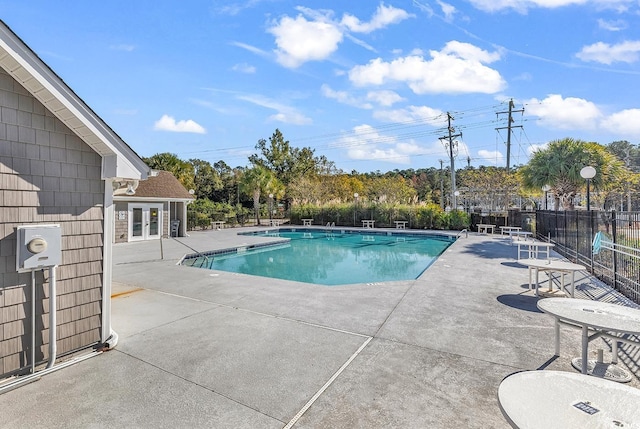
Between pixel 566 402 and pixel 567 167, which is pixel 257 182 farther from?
pixel 566 402

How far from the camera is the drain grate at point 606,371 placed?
306 centimetres

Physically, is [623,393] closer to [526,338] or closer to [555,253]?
[526,338]

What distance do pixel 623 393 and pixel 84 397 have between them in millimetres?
3675

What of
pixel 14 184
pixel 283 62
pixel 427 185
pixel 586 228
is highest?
pixel 283 62

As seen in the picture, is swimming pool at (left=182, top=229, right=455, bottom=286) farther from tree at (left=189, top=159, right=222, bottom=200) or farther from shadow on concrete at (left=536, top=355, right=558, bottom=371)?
tree at (left=189, top=159, right=222, bottom=200)

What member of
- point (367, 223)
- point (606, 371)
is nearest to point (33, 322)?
point (606, 371)

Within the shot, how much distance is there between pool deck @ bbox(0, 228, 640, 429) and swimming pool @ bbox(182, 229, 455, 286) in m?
3.63

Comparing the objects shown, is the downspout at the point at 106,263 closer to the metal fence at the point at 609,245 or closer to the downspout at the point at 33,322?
the downspout at the point at 33,322

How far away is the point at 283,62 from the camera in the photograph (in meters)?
15.8

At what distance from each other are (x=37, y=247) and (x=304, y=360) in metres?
2.65

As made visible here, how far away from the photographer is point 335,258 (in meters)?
12.8

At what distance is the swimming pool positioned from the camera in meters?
9.88

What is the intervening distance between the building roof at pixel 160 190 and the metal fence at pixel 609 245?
1472 cm

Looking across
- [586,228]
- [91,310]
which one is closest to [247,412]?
[91,310]
